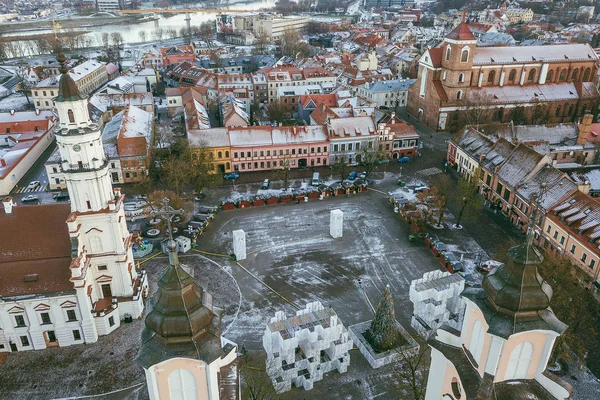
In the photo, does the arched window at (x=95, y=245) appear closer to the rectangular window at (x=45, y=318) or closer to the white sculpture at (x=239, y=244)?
the rectangular window at (x=45, y=318)

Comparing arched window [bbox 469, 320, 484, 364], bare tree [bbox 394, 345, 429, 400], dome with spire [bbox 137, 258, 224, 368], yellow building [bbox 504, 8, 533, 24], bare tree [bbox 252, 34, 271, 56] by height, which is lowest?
bare tree [bbox 394, 345, 429, 400]

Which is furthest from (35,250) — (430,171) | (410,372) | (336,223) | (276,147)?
(430,171)

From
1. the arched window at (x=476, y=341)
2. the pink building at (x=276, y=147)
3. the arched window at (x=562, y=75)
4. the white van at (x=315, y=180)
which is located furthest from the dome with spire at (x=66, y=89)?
the arched window at (x=562, y=75)

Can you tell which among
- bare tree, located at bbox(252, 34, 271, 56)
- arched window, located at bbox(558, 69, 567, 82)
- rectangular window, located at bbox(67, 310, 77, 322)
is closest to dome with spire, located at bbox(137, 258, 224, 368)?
rectangular window, located at bbox(67, 310, 77, 322)

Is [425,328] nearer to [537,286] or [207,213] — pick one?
[537,286]

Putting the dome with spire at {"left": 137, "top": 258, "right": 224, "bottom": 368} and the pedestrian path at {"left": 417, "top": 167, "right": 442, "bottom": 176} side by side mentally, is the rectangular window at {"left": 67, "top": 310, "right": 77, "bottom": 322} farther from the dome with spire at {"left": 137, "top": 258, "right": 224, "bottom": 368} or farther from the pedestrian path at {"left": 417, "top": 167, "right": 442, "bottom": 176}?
the pedestrian path at {"left": 417, "top": 167, "right": 442, "bottom": 176}

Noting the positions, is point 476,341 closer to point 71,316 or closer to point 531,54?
point 71,316
